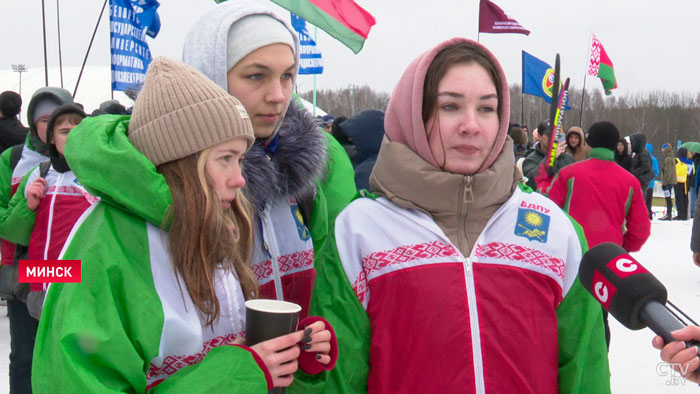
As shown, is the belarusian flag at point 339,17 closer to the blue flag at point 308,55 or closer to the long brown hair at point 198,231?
the blue flag at point 308,55

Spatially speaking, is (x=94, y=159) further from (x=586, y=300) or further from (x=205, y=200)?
(x=586, y=300)

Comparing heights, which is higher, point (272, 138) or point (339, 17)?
point (339, 17)

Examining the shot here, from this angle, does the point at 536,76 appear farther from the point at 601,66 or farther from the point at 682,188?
the point at 682,188

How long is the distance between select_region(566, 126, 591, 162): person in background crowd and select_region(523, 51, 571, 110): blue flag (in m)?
3.74

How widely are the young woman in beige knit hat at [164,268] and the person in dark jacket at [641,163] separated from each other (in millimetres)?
11977

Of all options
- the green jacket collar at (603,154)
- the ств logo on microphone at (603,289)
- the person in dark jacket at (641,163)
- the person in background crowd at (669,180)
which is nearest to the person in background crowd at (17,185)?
the ств logo on microphone at (603,289)


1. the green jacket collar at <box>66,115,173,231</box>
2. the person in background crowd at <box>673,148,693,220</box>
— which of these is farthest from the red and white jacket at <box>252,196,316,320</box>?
the person in background crowd at <box>673,148,693,220</box>

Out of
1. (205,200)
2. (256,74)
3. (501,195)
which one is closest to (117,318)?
(205,200)

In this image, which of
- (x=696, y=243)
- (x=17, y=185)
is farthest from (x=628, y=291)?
(x=696, y=243)

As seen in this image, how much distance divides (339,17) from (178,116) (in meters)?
3.91

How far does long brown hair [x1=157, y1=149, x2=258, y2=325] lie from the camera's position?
1541 millimetres

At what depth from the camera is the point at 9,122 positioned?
5.99 metres

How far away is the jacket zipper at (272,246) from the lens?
2.03m

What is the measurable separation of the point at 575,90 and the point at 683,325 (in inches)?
2974
